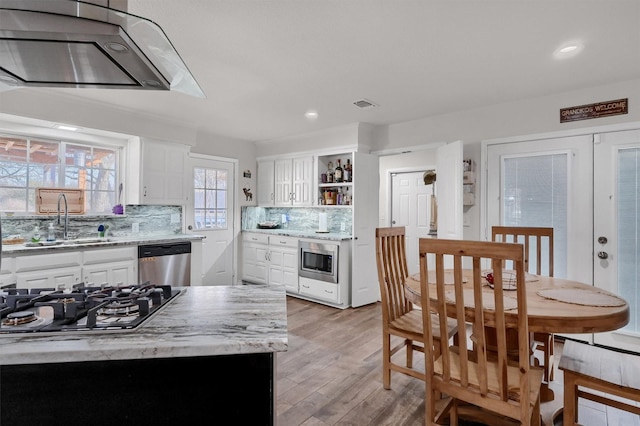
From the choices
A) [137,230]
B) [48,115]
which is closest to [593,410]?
[137,230]

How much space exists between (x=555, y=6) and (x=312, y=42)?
4.77 feet

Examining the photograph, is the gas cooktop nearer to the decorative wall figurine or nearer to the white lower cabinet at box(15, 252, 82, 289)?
the white lower cabinet at box(15, 252, 82, 289)

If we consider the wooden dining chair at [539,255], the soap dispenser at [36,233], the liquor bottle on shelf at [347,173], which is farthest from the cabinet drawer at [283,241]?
the soap dispenser at [36,233]

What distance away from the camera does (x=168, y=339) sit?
3.26 ft

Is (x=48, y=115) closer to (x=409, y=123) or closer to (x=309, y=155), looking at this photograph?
(x=309, y=155)

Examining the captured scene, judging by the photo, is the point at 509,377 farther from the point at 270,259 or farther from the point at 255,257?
the point at 255,257

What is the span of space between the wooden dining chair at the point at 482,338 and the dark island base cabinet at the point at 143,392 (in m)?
0.94

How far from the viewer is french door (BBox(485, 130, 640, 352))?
2.89 m

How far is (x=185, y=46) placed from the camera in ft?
7.59

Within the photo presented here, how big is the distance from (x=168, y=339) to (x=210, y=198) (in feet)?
14.3

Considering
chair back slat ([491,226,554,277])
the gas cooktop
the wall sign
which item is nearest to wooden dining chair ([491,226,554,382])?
chair back slat ([491,226,554,277])

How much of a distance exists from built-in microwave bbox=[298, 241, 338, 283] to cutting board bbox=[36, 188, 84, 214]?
107 inches

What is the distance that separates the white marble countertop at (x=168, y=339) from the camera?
91cm


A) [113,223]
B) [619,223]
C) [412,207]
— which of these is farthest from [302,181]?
[619,223]
